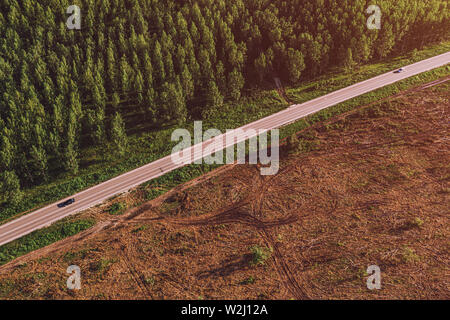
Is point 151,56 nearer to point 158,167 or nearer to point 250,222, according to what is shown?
point 158,167

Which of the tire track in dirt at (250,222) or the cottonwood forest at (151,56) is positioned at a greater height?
the cottonwood forest at (151,56)

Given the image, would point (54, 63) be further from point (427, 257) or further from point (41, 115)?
point (427, 257)

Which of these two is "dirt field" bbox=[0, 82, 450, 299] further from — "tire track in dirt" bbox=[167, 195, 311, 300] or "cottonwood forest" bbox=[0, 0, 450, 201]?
"cottonwood forest" bbox=[0, 0, 450, 201]

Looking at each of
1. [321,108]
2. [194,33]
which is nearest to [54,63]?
[194,33]

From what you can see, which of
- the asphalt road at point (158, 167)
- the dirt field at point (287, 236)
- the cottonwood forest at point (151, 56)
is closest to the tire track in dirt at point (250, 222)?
the dirt field at point (287, 236)

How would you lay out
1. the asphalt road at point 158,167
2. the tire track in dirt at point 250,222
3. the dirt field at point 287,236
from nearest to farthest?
the dirt field at point 287,236, the tire track in dirt at point 250,222, the asphalt road at point 158,167

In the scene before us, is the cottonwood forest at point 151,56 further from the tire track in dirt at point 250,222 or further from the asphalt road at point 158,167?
the tire track in dirt at point 250,222

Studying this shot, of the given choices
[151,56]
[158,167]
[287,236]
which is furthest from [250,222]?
[151,56]
